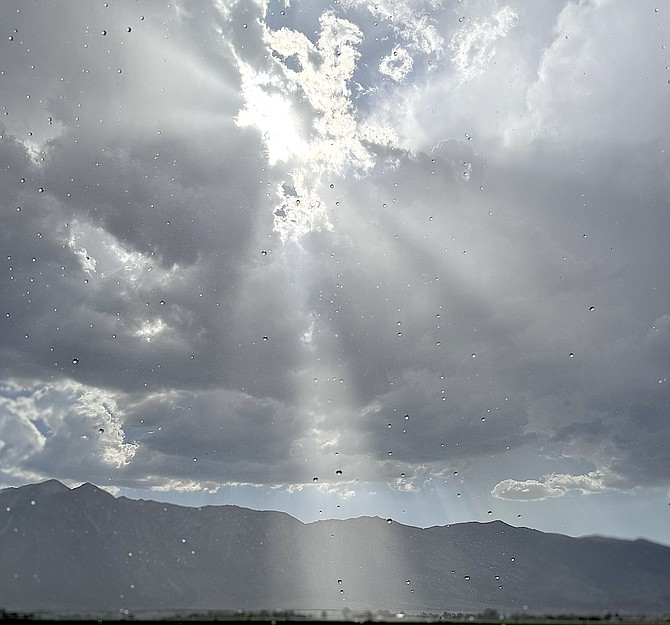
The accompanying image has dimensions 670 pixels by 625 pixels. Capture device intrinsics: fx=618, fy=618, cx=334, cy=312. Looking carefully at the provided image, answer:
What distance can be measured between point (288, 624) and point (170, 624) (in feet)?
125

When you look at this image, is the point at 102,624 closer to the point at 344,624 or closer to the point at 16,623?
the point at 16,623

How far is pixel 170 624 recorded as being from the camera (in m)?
146

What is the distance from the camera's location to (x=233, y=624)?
495 feet

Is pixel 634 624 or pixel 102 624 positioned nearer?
pixel 102 624

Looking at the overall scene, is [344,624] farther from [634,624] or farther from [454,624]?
[634,624]

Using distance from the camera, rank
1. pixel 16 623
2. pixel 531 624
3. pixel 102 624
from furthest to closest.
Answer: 1. pixel 531 624
2. pixel 102 624
3. pixel 16 623

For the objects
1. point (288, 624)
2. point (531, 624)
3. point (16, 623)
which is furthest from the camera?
point (531, 624)

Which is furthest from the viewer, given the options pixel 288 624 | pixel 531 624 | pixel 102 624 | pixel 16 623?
pixel 531 624

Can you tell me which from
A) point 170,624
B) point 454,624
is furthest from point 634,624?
point 170,624

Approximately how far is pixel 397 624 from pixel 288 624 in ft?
85.9

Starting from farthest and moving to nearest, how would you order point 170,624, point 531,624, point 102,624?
1. point 531,624
2. point 102,624
3. point 170,624

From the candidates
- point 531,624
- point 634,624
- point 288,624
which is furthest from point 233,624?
point 634,624

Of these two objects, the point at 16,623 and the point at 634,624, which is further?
the point at 634,624

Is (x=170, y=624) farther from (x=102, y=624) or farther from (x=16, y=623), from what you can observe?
(x=16, y=623)
